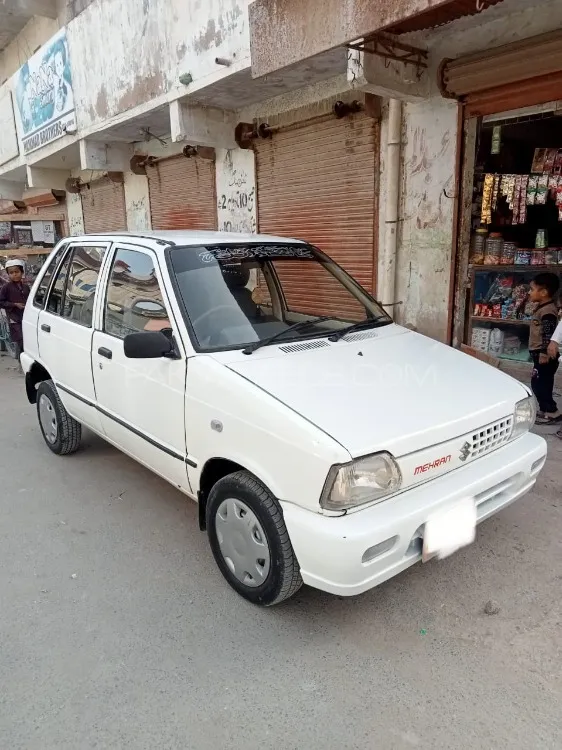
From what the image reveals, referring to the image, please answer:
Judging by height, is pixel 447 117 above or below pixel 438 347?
above

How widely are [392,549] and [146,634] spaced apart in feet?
4.11

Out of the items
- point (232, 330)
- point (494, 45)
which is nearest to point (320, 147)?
point (494, 45)

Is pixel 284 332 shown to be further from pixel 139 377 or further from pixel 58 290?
pixel 58 290

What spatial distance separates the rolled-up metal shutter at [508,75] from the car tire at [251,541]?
457 cm

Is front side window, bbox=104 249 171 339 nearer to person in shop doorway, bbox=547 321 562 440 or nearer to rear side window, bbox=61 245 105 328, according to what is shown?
rear side window, bbox=61 245 105 328

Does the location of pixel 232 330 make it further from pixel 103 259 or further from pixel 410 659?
pixel 410 659

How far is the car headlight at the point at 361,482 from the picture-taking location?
2195mm

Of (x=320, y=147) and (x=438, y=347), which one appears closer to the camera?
(x=438, y=347)

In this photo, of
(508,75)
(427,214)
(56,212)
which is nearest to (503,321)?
(427,214)

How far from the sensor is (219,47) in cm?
661

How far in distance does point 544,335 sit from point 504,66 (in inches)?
99.4

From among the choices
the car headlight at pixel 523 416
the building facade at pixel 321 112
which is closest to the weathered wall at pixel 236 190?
the building facade at pixel 321 112

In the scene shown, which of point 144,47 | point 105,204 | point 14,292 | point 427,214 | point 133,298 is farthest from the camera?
point 105,204

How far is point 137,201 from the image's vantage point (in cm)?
1155
